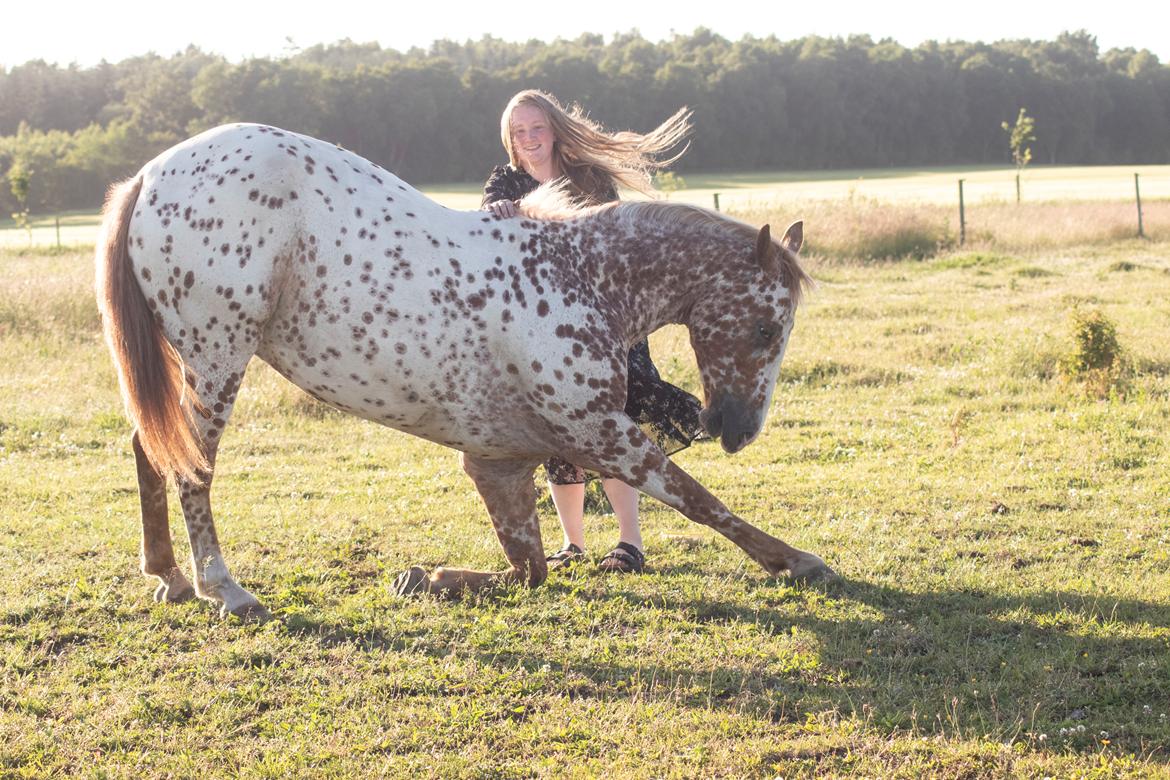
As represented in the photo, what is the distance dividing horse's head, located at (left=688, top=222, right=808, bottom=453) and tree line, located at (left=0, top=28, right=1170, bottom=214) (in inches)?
2454

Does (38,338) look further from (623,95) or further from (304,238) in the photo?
(623,95)

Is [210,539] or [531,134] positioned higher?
[531,134]

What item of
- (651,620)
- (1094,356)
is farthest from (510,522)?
(1094,356)

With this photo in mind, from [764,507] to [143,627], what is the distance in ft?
11.4

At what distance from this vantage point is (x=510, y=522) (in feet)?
16.6

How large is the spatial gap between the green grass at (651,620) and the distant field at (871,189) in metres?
17.3

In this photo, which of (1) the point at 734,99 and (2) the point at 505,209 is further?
(1) the point at 734,99

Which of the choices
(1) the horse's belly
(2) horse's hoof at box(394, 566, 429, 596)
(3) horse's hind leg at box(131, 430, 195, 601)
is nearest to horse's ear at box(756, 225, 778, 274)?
(1) the horse's belly

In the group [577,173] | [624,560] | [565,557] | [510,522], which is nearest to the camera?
[510,522]

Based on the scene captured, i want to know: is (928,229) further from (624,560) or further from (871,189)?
(871,189)

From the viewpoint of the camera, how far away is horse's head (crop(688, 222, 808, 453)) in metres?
4.60

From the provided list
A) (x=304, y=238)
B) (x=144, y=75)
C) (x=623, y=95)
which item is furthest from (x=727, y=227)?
(x=144, y=75)

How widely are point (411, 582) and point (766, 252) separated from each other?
220 centimetres

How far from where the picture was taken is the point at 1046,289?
14.9 metres
